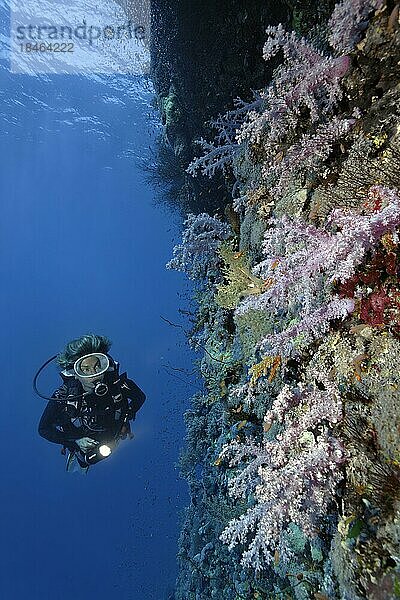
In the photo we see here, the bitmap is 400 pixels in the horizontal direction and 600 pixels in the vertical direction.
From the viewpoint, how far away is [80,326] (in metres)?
84.5

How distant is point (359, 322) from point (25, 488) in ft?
189

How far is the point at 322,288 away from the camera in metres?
2.28

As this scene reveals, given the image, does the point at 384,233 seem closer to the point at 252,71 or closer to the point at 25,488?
the point at 252,71

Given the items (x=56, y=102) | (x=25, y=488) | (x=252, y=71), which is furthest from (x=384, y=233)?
(x=25, y=488)

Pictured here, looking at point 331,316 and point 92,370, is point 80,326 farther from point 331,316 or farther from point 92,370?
point 331,316

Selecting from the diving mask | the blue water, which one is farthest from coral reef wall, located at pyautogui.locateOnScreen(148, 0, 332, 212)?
the blue water

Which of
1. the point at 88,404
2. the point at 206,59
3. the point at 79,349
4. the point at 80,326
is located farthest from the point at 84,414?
the point at 80,326

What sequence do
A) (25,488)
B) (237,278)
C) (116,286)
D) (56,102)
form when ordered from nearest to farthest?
(237,278)
(56,102)
(25,488)
(116,286)

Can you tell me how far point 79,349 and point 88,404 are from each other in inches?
31.2

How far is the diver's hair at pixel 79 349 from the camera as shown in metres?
5.67

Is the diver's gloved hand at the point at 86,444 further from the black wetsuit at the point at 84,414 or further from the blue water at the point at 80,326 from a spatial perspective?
the blue water at the point at 80,326

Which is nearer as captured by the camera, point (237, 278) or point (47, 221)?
point (237, 278)

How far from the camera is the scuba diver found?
5.51 metres

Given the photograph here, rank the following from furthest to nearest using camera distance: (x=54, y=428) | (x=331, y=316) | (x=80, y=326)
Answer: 1. (x=80, y=326)
2. (x=54, y=428)
3. (x=331, y=316)
